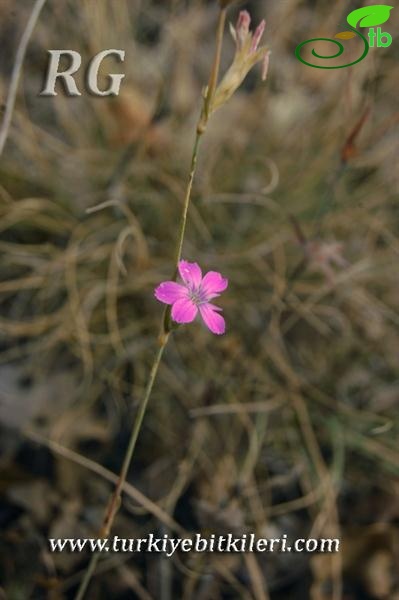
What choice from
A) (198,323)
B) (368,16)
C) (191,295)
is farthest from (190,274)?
(368,16)

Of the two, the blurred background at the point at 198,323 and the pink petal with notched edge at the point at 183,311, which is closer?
the pink petal with notched edge at the point at 183,311

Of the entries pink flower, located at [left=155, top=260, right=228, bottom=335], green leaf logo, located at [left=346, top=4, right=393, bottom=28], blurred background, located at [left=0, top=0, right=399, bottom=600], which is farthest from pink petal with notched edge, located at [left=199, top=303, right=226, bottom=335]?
green leaf logo, located at [left=346, top=4, right=393, bottom=28]

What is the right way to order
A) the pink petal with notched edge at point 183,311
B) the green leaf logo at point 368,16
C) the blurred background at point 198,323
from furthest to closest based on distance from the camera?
the green leaf logo at point 368,16, the blurred background at point 198,323, the pink petal with notched edge at point 183,311

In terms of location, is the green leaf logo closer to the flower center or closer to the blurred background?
the blurred background

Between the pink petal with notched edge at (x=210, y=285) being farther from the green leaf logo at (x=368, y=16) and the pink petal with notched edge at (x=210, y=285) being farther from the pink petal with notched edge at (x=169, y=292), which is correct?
the green leaf logo at (x=368, y=16)

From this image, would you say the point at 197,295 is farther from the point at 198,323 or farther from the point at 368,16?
the point at 368,16

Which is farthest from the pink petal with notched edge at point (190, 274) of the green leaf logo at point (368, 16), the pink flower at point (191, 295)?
the green leaf logo at point (368, 16)
